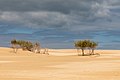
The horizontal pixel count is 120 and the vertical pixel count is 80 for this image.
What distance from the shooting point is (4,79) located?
25547mm

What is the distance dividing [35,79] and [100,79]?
17.6 feet

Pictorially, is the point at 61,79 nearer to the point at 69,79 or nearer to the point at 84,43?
the point at 69,79

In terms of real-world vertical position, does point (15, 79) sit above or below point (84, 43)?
below

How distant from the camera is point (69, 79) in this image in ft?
85.2

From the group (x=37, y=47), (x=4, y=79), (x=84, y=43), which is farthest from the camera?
(x=37, y=47)

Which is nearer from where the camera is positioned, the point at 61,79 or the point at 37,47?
the point at 61,79

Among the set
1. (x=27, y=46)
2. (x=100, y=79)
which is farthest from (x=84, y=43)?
(x=100, y=79)

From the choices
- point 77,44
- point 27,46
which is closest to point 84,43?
point 77,44

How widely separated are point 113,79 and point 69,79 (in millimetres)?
3601

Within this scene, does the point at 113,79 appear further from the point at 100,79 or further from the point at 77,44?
the point at 77,44

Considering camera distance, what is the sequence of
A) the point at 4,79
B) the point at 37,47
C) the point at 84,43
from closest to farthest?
the point at 4,79 < the point at 84,43 < the point at 37,47

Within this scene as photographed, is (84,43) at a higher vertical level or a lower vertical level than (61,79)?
higher

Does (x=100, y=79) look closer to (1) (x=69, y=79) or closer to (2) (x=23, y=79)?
(1) (x=69, y=79)

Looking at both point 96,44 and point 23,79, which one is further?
point 96,44
